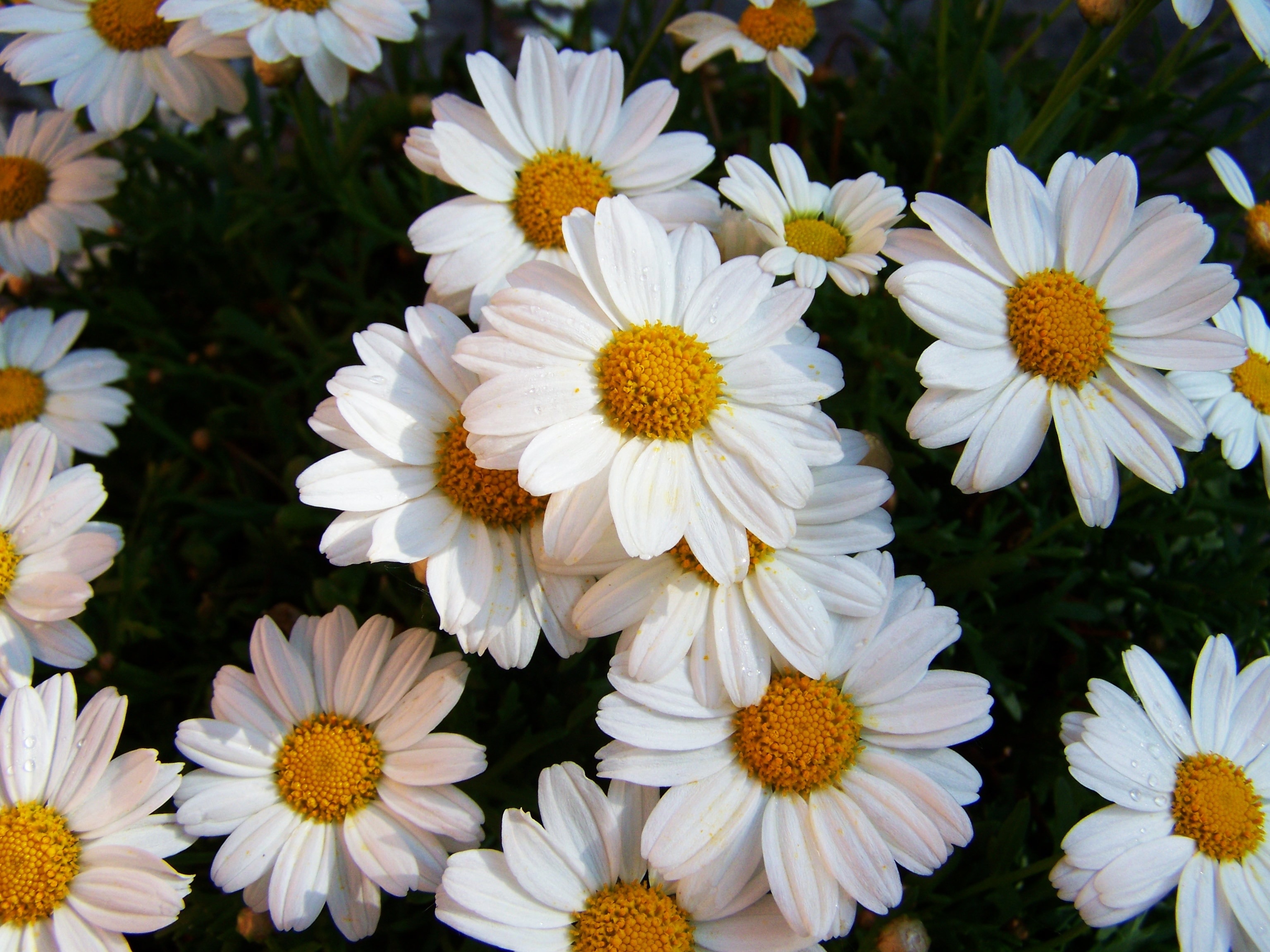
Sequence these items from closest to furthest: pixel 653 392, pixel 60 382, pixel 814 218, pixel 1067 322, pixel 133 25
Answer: pixel 653 392
pixel 1067 322
pixel 814 218
pixel 133 25
pixel 60 382

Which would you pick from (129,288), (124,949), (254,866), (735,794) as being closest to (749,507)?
(735,794)

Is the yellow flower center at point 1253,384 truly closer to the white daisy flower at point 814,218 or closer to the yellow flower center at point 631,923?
the white daisy flower at point 814,218

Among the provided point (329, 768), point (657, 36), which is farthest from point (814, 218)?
point (329, 768)

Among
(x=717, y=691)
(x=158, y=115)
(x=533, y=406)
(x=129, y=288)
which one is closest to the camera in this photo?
(x=533, y=406)

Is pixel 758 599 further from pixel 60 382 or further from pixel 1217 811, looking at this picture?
pixel 60 382

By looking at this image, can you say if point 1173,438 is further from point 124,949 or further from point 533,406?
point 124,949
